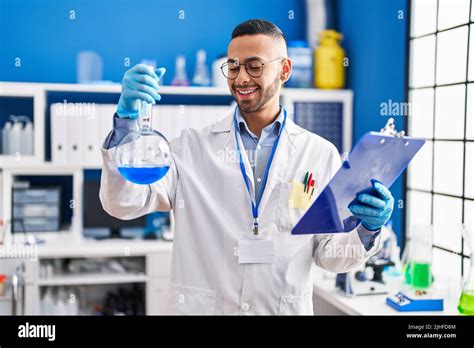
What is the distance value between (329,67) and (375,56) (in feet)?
2.04

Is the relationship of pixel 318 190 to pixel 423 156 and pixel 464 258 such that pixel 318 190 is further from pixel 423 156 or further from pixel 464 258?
pixel 464 258

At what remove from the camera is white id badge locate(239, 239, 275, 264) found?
1.09 metres

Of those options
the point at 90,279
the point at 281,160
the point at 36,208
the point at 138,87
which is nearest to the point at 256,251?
the point at 281,160

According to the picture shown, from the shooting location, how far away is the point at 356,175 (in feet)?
2.71

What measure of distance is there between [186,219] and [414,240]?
1.06 m

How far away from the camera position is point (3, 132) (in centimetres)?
→ 231

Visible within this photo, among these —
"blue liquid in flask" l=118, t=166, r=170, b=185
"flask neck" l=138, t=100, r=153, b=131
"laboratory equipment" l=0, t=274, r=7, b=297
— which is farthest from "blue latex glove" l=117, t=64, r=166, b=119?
"laboratory equipment" l=0, t=274, r=7, b=297

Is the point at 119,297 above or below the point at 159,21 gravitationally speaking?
below

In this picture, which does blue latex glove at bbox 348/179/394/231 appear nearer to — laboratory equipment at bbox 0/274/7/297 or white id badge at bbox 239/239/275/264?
white id badge at bbox 239/239/275/264

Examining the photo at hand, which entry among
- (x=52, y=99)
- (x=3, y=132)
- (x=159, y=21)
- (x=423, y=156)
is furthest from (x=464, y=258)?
(x=3, y=132)

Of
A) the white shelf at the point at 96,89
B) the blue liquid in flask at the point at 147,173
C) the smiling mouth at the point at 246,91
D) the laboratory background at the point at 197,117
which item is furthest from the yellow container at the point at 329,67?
the blue liquid in flask at the point at 147,173

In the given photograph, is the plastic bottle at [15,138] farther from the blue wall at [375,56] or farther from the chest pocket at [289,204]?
the chest pocket at [289,204]

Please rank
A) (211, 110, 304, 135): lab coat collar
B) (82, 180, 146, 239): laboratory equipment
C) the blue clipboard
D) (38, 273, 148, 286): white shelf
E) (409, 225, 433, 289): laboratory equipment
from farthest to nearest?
(82, 180, 146, 239): laboratory equipment → (38, 273, 148, 286): white shelf → (409, 225, 433, 289): laboratory equipment → (211, 110, 304, 135): lab coat collar → the blue clipboard

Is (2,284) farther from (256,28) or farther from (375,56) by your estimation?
(375,56)
